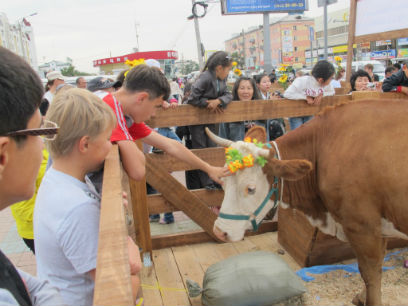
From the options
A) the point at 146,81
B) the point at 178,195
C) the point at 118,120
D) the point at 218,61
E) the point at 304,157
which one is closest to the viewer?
the point at 118,120

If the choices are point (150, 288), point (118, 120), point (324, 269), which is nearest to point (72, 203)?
point (118, 120)

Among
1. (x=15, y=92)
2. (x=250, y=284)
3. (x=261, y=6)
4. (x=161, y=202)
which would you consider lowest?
(x=250, y=284)

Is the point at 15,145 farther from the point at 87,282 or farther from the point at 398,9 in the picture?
the point at 398,9

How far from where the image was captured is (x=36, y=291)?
3.02 feet

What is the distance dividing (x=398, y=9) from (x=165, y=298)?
4339mm

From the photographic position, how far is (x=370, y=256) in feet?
8.66

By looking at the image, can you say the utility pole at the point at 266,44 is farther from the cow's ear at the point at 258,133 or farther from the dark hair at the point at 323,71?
the cow's ear at the point at 258,133

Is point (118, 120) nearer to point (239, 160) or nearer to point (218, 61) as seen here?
point (239, 160)

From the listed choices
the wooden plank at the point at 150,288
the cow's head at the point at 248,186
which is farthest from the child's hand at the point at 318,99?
the wooden plank at the point at 150,288

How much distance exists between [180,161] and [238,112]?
32.9 inches

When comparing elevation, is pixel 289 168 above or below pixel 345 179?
above

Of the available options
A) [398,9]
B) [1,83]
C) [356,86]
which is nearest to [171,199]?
[1,83]

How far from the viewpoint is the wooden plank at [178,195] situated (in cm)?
355

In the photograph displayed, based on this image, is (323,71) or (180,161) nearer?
A: (180,161)
